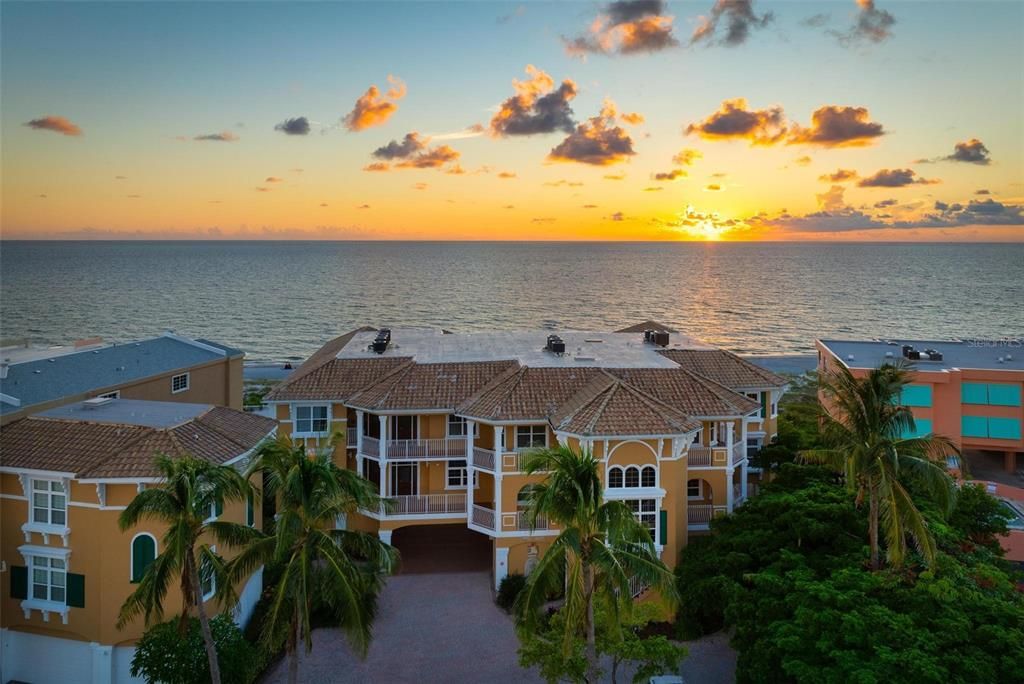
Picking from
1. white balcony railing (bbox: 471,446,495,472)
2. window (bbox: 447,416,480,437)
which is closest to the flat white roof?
window (bbox: 447,416,480,437)

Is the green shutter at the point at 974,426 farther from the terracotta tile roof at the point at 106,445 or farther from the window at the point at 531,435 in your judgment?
the terracotta tile roof at the point at 106,445

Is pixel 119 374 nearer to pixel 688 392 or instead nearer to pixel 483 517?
pixel 483 517

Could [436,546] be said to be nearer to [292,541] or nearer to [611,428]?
[611,428]

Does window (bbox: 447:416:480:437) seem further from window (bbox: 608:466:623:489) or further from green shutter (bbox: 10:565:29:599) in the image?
green shutter (bbox: 10:565:29:599)

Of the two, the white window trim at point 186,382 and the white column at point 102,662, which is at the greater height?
the white window trim at point 186,382

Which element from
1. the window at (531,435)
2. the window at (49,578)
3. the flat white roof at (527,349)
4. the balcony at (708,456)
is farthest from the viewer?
the flat white roof at (527,349)

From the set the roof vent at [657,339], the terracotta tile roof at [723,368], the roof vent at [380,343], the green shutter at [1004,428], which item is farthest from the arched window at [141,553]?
the green shutter at [1004,428]

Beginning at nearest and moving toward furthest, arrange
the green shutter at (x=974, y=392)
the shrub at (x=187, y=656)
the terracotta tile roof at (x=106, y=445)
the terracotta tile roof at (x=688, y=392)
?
the shrub at (x=187, y=656) < the terracotta tile roof at (x=106, y=445) < the terracotta tile roof at (x=688, y=392) < the green shutter at (x=974, y=392)

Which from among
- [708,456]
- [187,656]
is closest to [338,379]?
[187,656]
